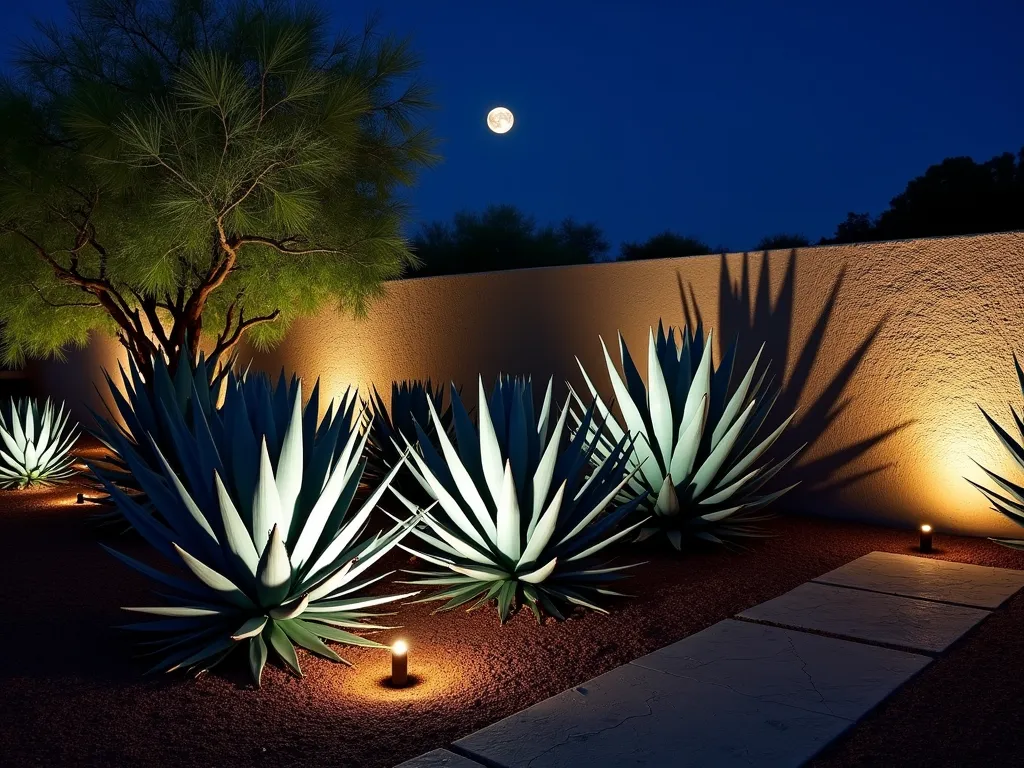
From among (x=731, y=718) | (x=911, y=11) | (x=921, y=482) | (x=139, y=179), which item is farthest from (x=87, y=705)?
(x=911, y=11)

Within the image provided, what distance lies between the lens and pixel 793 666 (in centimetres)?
326

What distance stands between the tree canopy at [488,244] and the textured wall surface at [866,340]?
16.1 metres

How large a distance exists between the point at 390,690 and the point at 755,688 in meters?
1.22

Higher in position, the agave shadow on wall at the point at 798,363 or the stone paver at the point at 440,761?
the agave shadow on wall at the point at 798,363

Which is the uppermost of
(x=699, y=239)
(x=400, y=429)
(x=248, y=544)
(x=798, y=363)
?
(x=699, y=239)

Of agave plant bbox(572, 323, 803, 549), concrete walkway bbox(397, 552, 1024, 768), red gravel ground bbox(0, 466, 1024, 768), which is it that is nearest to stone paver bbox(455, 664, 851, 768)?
concrete walkway bbox(397, 552, 1024, 768)

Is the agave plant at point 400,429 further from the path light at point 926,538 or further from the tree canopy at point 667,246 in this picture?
the tree canopy at point 667,246

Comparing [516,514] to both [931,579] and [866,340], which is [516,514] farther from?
[866,340]

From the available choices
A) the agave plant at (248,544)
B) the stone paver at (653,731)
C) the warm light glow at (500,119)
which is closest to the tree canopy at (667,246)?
the warm light glow at (500,119)

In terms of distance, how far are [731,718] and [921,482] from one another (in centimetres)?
358

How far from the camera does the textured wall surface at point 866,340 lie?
217 inches

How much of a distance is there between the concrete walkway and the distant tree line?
1450 centimetres

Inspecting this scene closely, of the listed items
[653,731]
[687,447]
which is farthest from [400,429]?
[653,731]

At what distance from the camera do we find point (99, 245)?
821cm
